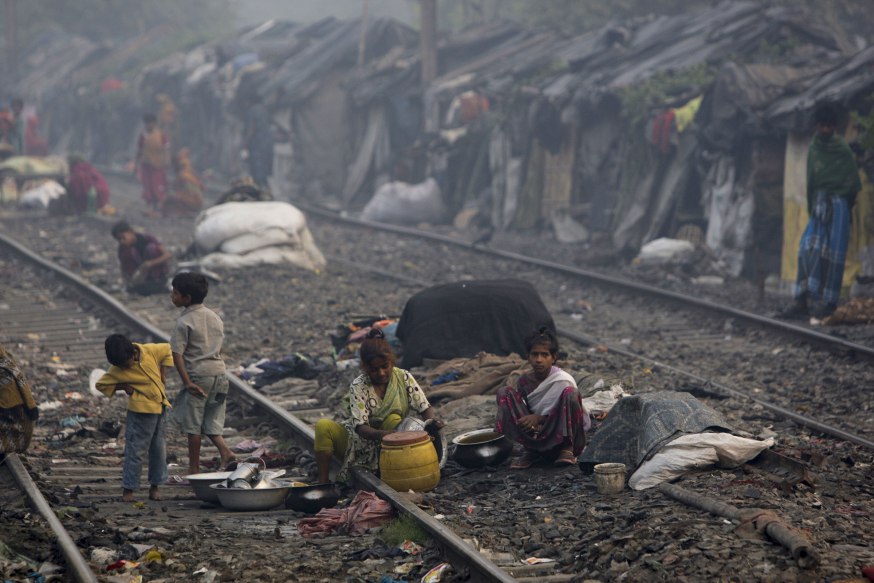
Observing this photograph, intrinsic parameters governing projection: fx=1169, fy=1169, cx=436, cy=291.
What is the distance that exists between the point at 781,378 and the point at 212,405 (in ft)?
16.2

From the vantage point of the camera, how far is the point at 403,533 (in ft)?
19.5

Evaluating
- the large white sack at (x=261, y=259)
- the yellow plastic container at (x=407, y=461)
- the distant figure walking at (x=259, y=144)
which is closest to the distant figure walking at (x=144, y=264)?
the large white sack at (x=261, y=259)

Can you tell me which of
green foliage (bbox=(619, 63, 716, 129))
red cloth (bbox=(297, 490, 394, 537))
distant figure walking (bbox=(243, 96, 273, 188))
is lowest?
red cloth (bbox=(297, 490, 394, 537))

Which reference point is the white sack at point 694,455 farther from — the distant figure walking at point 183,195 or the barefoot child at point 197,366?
the distant figure walking at point 183,195

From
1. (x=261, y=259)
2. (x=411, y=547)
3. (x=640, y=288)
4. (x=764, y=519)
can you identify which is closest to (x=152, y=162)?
(x=261, y=259)

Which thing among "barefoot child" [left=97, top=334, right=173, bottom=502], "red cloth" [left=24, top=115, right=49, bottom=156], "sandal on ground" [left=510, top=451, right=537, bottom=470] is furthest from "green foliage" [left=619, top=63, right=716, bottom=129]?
"red cloth" [left=24, top=115, right=49, bottom=156]

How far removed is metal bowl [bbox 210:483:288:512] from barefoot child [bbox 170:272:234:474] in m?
0.71

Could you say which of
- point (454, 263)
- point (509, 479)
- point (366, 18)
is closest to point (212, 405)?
point (509, 479)

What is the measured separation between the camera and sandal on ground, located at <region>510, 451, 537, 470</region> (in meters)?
7.16

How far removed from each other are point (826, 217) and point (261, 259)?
7078 mm

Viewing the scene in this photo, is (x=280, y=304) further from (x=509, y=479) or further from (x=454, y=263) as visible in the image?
(x=509, y=479)

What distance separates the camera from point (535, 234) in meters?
19.9

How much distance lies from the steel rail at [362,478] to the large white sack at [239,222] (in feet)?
5.83

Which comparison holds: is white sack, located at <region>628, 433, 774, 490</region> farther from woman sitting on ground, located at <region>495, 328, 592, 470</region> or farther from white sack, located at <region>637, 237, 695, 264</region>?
white sack, located at <region>637, 237, 695, 264</region>
